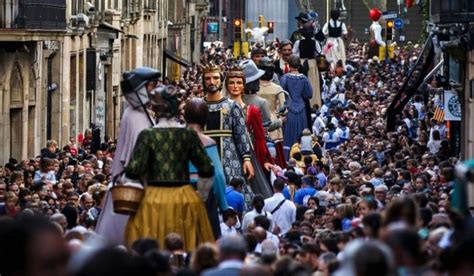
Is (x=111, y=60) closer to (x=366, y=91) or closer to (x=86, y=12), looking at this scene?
(x=86, y=12)

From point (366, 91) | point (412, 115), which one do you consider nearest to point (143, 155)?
point (412, 115)

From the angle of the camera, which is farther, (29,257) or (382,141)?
(382,141)

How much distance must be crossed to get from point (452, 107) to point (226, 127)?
17.7 m

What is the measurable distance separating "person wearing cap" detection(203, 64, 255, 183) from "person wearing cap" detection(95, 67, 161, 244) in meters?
4.95

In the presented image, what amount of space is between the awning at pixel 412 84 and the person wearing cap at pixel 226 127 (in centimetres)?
2517

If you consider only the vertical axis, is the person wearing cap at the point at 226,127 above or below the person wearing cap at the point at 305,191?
above

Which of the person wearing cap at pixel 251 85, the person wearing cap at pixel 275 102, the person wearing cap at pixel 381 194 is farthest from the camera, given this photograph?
the person wearing cap at pixel 275 102

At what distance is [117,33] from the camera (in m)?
62.4

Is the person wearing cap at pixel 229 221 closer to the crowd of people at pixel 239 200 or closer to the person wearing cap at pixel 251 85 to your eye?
the crowd of people at pixel 239 200

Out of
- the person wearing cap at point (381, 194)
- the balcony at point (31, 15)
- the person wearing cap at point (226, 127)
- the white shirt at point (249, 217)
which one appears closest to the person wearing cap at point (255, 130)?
the person wearing cap at point (226, 127)

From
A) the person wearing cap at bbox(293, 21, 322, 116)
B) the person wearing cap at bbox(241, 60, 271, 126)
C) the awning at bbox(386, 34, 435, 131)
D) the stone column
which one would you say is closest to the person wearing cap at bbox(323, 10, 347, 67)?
the awning at bbox(386, 34, 435, 131)

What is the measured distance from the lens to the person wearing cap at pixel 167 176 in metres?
17.6

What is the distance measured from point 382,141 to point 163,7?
1699 inches

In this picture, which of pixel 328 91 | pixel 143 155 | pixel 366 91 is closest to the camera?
pixel 143 155
